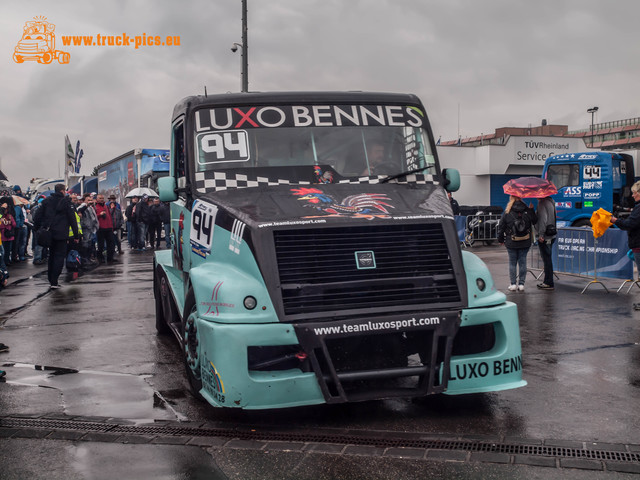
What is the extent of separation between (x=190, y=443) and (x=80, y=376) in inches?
94.6

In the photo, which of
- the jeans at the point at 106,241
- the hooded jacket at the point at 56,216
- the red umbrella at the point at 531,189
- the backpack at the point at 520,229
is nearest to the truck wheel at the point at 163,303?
the hooded jacket at the point at 56,216

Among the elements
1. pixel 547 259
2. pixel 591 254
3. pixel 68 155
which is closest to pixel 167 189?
pixel 547 259

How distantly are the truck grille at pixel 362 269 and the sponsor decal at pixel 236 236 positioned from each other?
321 mm

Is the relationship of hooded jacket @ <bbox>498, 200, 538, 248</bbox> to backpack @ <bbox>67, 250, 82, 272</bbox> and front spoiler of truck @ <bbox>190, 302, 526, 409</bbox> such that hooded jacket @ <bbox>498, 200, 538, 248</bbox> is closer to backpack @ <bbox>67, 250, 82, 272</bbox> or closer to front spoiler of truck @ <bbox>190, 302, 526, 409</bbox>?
front spoiler of truck @ <bbox>190, 302, 526, 409</bbox>

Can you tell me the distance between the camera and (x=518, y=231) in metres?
12.3

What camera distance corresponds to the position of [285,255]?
5168 mm

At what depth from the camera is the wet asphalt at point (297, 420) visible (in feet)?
14.5

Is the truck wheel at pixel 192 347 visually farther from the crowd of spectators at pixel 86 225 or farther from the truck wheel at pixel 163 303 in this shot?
the crowd of spectators at pixel 86 225

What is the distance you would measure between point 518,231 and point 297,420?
25.8 feet

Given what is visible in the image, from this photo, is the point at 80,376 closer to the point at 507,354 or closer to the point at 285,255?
the point at 285,255

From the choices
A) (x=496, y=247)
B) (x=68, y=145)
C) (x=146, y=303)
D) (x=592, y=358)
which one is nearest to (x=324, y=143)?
(x=592, y=358)

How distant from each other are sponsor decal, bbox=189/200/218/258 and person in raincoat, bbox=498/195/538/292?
23.7 feet

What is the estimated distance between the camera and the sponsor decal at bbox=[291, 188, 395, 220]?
5.51 metres

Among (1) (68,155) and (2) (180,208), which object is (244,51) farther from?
(2) (180,208)
